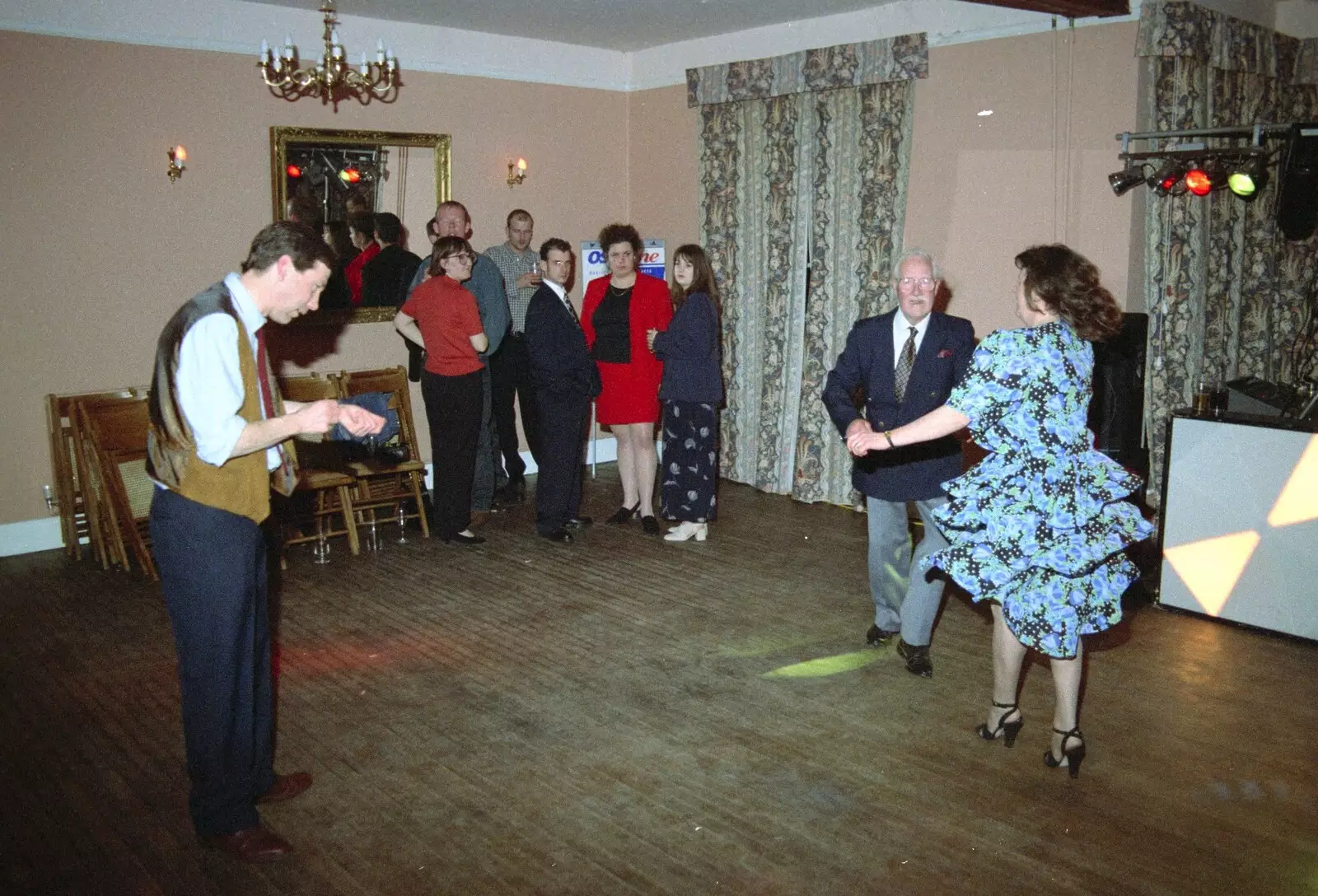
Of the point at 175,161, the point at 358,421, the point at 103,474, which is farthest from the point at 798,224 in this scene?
the point at 358,421

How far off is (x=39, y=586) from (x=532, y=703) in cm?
293

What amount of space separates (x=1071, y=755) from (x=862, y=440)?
3.82 ft

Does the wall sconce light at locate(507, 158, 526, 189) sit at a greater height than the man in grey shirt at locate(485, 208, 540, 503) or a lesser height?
greater

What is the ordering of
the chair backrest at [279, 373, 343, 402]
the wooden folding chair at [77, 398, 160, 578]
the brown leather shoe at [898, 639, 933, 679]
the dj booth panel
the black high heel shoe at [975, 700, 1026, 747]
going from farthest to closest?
the chair backrest at [279, 373, 343, 402]
the wooden folding chair at [77, 398, 160, 578]
the dj booth panel
the brown leather shoe at [898, 639, 933, 679]
the black high heel shoe at [975, 700, 1026, 747]

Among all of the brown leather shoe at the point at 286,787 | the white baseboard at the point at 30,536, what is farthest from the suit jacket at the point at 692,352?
the white baseboard at the point at 30,536

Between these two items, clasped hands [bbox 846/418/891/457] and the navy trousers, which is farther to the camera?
clasped hands [bbox 846/418/891/457]

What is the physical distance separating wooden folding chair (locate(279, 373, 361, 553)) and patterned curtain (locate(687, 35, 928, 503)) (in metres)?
2.76

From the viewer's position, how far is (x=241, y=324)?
279cm

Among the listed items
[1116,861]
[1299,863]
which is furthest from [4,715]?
[1299,863]

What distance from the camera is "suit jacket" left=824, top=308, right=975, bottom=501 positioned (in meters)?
4.03

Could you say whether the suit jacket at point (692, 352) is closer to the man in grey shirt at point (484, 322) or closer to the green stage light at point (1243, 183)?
the man in grey shirt at point (484, 322)

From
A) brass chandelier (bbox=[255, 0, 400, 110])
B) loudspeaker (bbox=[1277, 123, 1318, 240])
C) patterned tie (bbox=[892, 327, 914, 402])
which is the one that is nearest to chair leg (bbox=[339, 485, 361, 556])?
brass chandelier (bbox=[255, 0, 400, 110])

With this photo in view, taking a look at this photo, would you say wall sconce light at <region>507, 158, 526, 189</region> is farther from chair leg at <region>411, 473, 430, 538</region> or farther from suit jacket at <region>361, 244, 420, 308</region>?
chair leg at <region>411, 473, 430, 538</region>

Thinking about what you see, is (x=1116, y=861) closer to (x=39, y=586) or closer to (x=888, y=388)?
(x=888, y=388)
